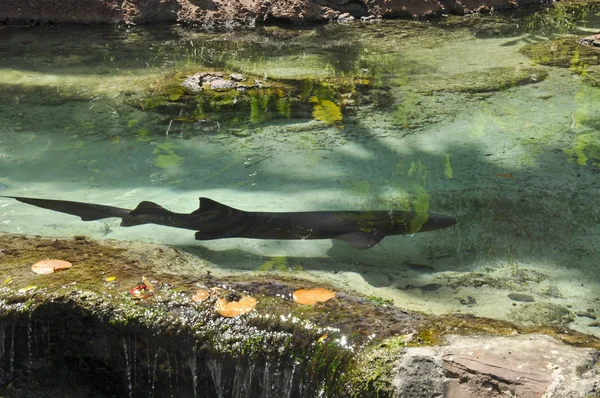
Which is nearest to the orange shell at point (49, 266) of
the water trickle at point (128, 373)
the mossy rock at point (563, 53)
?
the water trickle at point (128, 373)

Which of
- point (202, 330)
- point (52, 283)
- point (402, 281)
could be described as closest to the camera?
point (202, 330)

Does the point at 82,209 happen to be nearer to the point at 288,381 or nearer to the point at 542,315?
the point at 288,381

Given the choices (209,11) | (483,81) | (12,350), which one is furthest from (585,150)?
(209,11)

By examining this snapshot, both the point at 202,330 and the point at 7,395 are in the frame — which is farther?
the point at 7,395

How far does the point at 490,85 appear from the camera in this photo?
6.23 meters

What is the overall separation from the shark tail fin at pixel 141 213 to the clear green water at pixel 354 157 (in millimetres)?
71

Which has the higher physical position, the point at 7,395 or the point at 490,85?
the point at 490,85

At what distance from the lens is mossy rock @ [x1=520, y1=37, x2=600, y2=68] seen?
22.8 feet

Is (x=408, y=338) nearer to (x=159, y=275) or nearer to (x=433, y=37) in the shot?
(x=159, y=275)

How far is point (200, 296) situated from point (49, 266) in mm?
775

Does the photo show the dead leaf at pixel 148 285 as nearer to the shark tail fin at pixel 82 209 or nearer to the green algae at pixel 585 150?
the shark tail fin at pixel 82 209

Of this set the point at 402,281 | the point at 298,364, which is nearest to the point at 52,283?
the point at 298,364

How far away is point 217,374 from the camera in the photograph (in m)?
2.67

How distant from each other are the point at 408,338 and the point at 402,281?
0.79m
